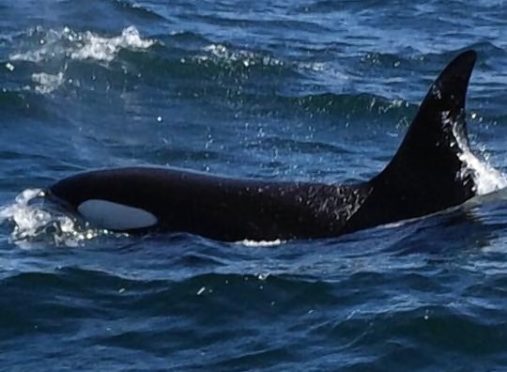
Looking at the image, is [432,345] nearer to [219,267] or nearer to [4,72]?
[219,267]

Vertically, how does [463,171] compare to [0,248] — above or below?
above

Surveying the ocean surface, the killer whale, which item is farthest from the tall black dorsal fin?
the ocean surface

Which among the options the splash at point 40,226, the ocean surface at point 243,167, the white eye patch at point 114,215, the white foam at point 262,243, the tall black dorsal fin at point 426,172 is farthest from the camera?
the white eye patch at point 114,215

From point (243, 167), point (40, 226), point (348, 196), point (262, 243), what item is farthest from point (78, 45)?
point (262, 243)

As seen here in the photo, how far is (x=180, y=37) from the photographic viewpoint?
2312 cm

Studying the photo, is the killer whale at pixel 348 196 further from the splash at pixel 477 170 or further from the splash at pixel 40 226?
the splash at pixel 40 226

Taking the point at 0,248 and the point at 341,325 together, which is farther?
the point at 0,248

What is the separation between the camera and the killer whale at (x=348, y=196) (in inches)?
517

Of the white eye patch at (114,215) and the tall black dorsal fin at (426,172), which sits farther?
the white eye patch at (114,215)

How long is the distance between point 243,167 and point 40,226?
134 inches

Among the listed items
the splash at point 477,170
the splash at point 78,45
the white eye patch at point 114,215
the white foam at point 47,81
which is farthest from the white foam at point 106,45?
the splash at point 477,170

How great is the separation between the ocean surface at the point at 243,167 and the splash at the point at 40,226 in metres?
0.02

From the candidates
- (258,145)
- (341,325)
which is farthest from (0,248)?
(258,145)

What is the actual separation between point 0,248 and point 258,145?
5.01m
